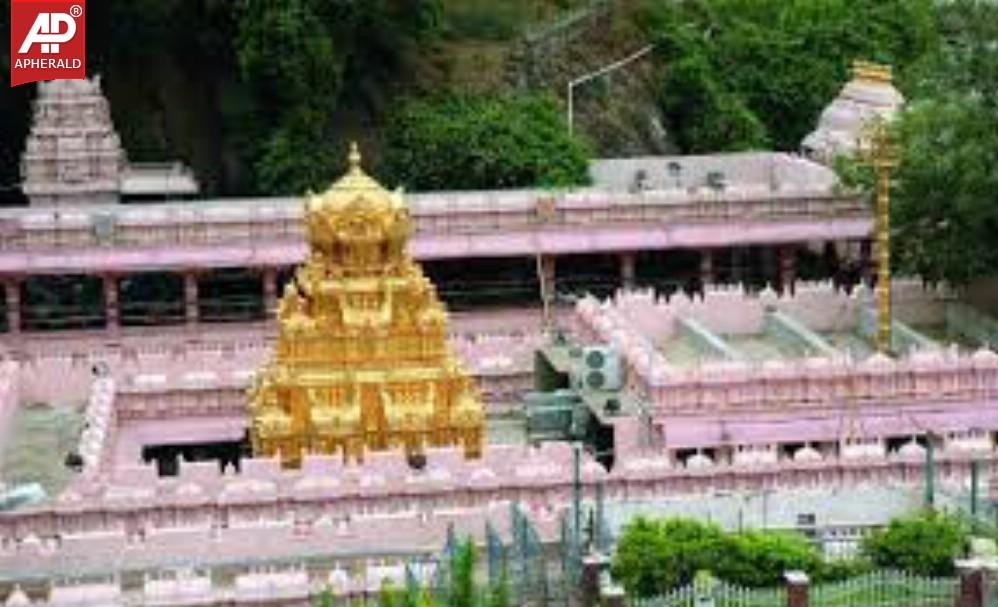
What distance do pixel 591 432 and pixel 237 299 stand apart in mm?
12497

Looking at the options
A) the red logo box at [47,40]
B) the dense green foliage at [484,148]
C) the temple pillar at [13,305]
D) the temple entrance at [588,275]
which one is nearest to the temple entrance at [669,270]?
the temple entrance at [588,275]

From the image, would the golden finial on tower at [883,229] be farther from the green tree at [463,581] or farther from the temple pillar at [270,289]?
the green tree at [463,581]

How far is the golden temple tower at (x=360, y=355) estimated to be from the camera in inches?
1203

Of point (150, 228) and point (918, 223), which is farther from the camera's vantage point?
point (150, 228)

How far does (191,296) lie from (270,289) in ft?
4.77

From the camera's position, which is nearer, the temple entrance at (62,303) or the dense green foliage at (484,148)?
the temple entrance at (62,303)

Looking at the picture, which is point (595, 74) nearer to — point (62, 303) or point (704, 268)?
point (704, 268)

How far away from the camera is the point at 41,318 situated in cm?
4184

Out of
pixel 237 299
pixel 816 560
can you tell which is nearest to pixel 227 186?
pixel 237 299

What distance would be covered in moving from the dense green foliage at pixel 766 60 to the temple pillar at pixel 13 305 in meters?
19.6

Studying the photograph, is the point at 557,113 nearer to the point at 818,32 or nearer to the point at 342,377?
the point at 818,32

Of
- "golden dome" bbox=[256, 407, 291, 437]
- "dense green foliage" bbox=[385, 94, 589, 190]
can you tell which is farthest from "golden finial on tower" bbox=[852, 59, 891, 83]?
"golden dome" bbox=[256, 407, 291, 437]

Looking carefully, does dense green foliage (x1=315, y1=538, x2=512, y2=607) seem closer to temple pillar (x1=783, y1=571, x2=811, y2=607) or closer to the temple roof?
temple pillar (x1=783, y1=571, x2=811, y2=607)

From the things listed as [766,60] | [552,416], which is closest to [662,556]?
[552,416]
